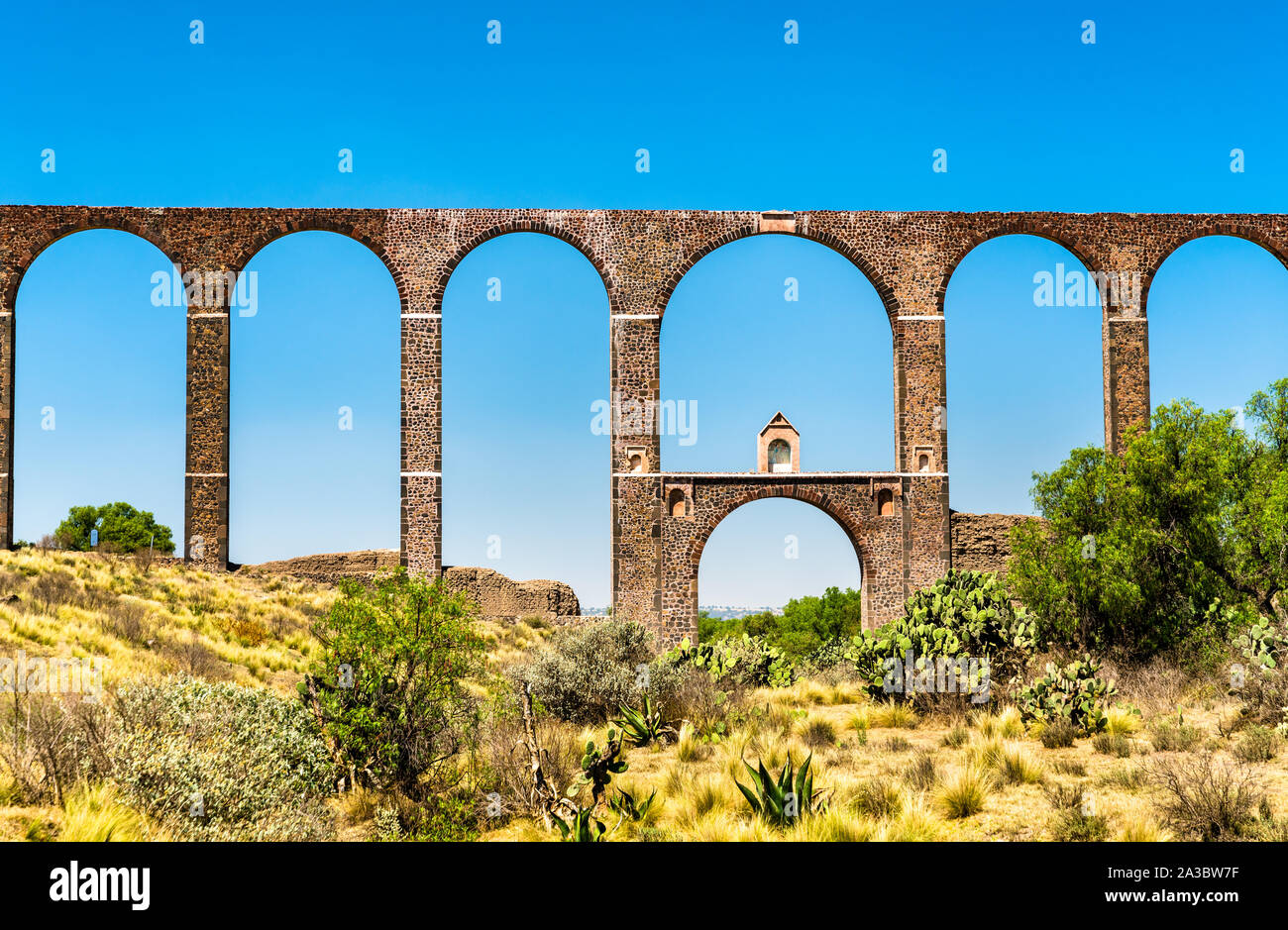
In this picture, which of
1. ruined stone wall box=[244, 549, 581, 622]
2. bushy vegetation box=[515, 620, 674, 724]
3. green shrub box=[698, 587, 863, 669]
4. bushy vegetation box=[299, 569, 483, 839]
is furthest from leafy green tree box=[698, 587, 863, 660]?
bushy vegetation box=[299, 569, 483, 839]

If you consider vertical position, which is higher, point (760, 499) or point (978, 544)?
point (760, 499)

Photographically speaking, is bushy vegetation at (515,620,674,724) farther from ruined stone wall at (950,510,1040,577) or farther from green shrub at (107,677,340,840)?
ruined stone wall at (950,510,1040,577)

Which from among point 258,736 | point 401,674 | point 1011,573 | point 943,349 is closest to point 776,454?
point 943,349

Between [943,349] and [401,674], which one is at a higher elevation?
[943,349]

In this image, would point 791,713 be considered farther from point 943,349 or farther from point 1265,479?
point 943,349

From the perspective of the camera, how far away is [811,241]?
22.4m

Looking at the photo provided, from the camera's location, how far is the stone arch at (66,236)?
21.2 metres

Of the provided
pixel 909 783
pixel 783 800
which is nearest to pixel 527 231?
pixel 909 783

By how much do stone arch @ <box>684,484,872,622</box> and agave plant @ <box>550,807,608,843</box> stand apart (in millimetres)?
13573

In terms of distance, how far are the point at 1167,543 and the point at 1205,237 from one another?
10668 millimetres

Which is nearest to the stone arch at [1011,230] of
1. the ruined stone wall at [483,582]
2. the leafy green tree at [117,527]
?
the ruined stone wall at [483,582]

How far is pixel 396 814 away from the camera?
8.05 m

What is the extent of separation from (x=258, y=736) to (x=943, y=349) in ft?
57.1

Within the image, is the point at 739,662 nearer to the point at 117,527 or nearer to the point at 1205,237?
the point at 1205,237
